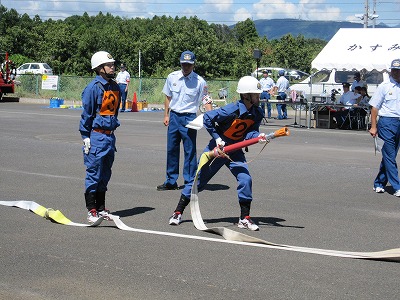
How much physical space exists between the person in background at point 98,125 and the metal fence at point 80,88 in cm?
2907

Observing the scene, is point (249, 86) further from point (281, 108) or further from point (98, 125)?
point (281, 108)

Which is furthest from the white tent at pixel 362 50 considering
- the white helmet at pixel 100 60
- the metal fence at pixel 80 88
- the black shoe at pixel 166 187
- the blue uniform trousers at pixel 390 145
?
the white helmet at pixel 100 60

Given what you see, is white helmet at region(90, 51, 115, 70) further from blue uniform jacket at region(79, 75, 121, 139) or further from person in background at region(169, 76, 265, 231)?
person in background at region(169, 76, 265, 231)

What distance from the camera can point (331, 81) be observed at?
34406mm

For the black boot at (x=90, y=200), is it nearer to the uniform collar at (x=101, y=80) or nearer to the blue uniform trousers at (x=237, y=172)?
the blue uniform trousers at (x=237, y=172)

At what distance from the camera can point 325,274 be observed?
691cm

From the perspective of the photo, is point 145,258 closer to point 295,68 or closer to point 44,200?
point 44,200

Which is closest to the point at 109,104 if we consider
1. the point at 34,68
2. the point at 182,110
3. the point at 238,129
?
the point at 238,129

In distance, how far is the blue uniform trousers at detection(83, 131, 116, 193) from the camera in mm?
9055

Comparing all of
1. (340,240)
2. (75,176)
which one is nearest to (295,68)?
(75,176)

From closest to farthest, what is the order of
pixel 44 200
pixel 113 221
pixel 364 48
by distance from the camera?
1. pixel 113 221
2. pixel 44 200
3. pixel 364 48

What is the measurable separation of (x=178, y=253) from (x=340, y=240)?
1.92 metres

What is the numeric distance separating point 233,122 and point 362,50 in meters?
20.6

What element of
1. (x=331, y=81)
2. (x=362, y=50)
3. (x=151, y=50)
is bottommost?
(x=331, y=81)
